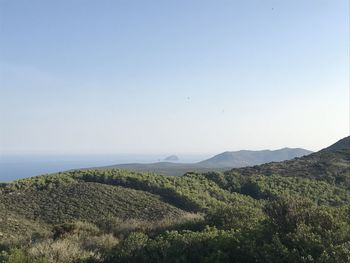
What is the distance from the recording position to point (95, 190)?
25.7m

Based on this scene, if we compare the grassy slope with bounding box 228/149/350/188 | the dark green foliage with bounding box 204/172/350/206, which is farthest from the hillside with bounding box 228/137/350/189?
the dark green foliage with bounding box 204/172/350/206

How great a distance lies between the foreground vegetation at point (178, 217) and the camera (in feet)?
28.0

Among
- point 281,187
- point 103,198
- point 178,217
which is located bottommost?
point 178,217

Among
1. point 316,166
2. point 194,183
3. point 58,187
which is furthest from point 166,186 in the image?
point 316,166

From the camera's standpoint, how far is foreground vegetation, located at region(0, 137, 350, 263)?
853cm

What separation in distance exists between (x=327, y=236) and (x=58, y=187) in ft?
66.3

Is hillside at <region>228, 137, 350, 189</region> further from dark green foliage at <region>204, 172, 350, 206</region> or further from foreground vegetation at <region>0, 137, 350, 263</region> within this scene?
dark green foliage at <region>204, 172, 350, 206</region>

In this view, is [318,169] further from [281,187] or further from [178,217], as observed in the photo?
[178,217]

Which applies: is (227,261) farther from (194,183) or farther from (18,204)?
(194,183)

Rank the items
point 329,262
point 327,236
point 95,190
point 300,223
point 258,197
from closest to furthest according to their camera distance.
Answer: point 329,262 → point 327,236 → point 300,223 → point 95,190 → point 258,197

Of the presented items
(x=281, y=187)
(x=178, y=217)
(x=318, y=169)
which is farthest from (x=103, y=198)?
(x=318, y=169)

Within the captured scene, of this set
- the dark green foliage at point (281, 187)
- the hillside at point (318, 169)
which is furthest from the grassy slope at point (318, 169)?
the dark green foliage at point (281, 187)

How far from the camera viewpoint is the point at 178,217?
2103 centimetres

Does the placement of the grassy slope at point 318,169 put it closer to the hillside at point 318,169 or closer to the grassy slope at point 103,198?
the hillside at point 318,169
